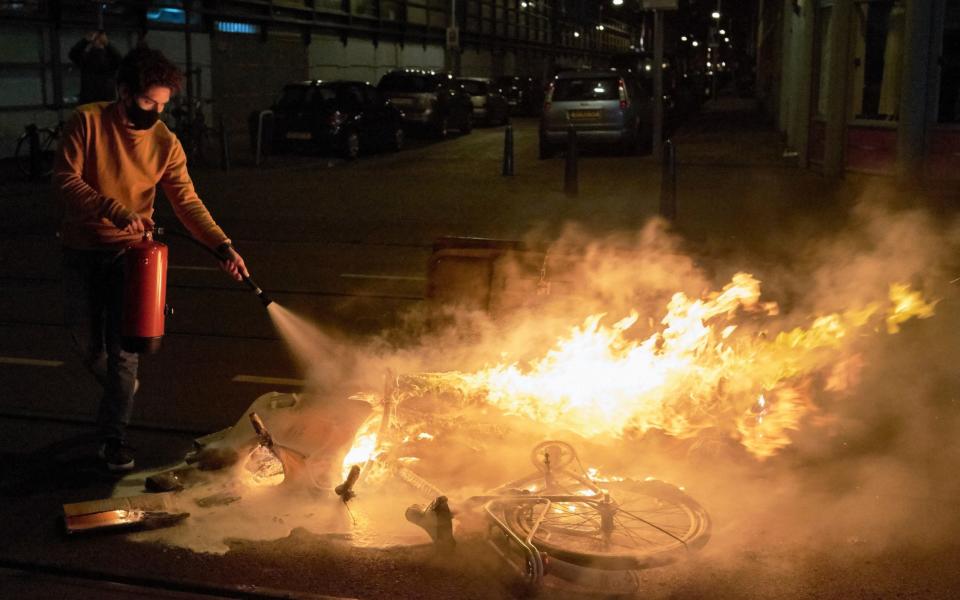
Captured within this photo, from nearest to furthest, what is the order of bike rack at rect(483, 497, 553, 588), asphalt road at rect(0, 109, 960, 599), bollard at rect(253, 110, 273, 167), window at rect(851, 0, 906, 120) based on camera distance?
bike rack at rect(483, 497, 553, 588) → asphalt road at rect(0, 109, 960, 599) → window at rect(851, 0, 906, 120) → bollard at rect(253, 110, 273, 167)

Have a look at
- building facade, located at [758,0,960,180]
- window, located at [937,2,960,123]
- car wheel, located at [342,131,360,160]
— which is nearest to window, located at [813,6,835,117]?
building facade, located at [758,0,960,180]

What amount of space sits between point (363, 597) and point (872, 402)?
367 centimetres

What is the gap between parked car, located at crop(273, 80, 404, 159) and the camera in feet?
74.6

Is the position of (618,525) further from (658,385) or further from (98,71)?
(98,71)

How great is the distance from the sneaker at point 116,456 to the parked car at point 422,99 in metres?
24.1

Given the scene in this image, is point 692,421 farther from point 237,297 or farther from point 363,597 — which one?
point 237,297

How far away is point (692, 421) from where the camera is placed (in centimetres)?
539

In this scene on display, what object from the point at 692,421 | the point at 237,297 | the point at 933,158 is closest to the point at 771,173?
the point at 933,158

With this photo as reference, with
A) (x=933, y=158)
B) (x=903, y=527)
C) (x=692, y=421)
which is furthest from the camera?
(x=933, y=158)

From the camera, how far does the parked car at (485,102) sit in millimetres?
35594

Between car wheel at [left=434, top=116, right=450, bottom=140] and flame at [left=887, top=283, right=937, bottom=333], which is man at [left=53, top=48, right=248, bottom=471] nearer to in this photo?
flame at [left=887, top=283, right=937, bottom=333]

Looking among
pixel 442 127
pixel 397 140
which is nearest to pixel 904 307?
pixel 397 140

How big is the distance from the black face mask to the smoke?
152 cm

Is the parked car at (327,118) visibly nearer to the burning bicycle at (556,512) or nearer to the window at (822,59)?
the window at (822,59)
